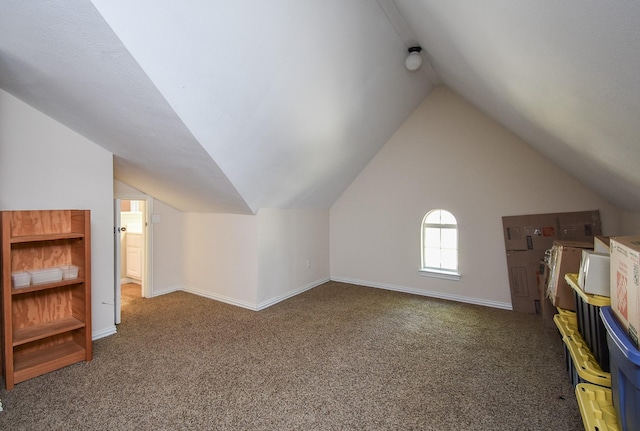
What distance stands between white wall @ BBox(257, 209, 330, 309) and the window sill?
1.68 metres

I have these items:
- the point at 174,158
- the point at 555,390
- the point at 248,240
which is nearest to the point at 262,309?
the point at 248,240

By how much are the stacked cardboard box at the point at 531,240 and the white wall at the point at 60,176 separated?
4.68 m

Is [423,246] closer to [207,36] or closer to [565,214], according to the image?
[565,214]

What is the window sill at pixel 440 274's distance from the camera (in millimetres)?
4444

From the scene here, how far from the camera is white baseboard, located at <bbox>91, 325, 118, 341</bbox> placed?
10.3 ft

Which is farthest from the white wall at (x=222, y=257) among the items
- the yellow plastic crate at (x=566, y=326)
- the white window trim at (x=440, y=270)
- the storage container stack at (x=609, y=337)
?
the storage container stack at (x=609, y=337)

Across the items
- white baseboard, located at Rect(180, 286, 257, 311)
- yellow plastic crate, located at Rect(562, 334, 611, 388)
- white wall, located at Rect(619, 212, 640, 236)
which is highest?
white wall, located at Rect(619, 212, 640, 236)

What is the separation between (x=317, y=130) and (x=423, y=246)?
2541 mm

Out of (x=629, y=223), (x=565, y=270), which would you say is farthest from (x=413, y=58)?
(x=629, y=223)

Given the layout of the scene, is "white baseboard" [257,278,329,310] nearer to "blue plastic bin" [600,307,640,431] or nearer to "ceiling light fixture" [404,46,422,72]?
"ceiling light fixture" [404,46,422,72]

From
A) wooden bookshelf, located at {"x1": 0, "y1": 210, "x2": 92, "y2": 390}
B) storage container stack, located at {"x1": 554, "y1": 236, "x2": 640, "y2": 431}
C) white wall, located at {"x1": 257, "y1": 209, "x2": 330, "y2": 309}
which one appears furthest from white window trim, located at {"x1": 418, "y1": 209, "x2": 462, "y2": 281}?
wooden bookshelf, located at {"x1": 0, "y1": 210, "x2": 92, "y2": 390}

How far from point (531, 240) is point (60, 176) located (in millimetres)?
5164

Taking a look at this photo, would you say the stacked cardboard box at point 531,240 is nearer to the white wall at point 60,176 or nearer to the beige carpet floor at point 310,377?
the beige carpet floor at point 310,377

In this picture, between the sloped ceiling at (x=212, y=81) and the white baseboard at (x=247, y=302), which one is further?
the white baseboard at (x=247, y=302)
